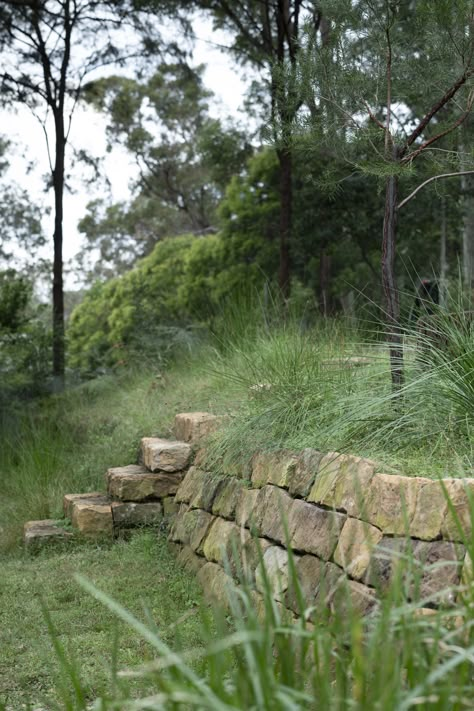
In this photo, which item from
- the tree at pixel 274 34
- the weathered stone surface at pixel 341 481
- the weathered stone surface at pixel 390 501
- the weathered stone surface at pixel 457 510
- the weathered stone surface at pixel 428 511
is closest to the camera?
the weathered stone surface at pixel 457 510

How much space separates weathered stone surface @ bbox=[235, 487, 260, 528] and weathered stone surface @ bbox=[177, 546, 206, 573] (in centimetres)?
45

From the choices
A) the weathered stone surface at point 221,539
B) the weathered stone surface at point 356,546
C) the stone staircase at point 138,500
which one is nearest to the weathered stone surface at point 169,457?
the stone staircase at point 138,500

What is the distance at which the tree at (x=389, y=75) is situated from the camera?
4551mm

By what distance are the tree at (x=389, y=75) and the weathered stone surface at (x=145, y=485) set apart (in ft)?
6.48

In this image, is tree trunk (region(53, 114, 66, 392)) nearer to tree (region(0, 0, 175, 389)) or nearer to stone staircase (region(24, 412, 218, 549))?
tree (region(0, 0, 175, 389))

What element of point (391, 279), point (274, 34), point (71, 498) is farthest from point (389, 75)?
point (274, 34)

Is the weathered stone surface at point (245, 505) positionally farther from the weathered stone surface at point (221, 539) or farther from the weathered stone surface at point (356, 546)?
the weathered stone surface at point (356, 546)

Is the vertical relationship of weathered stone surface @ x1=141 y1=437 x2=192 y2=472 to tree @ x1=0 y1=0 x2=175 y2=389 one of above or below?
below

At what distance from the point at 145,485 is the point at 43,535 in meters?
0.75

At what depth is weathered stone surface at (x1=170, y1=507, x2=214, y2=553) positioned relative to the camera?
4.82 meters

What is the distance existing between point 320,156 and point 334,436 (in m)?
9.30

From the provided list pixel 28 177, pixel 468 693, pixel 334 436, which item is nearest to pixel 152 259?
pixel 28 177

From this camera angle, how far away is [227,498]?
4680 mm

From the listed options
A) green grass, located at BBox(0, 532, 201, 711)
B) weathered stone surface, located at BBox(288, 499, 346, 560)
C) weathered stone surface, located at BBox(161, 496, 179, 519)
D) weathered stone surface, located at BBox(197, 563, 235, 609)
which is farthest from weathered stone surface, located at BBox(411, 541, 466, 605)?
weathered stone surface, located at BBox(161, 496, 179, 519)
